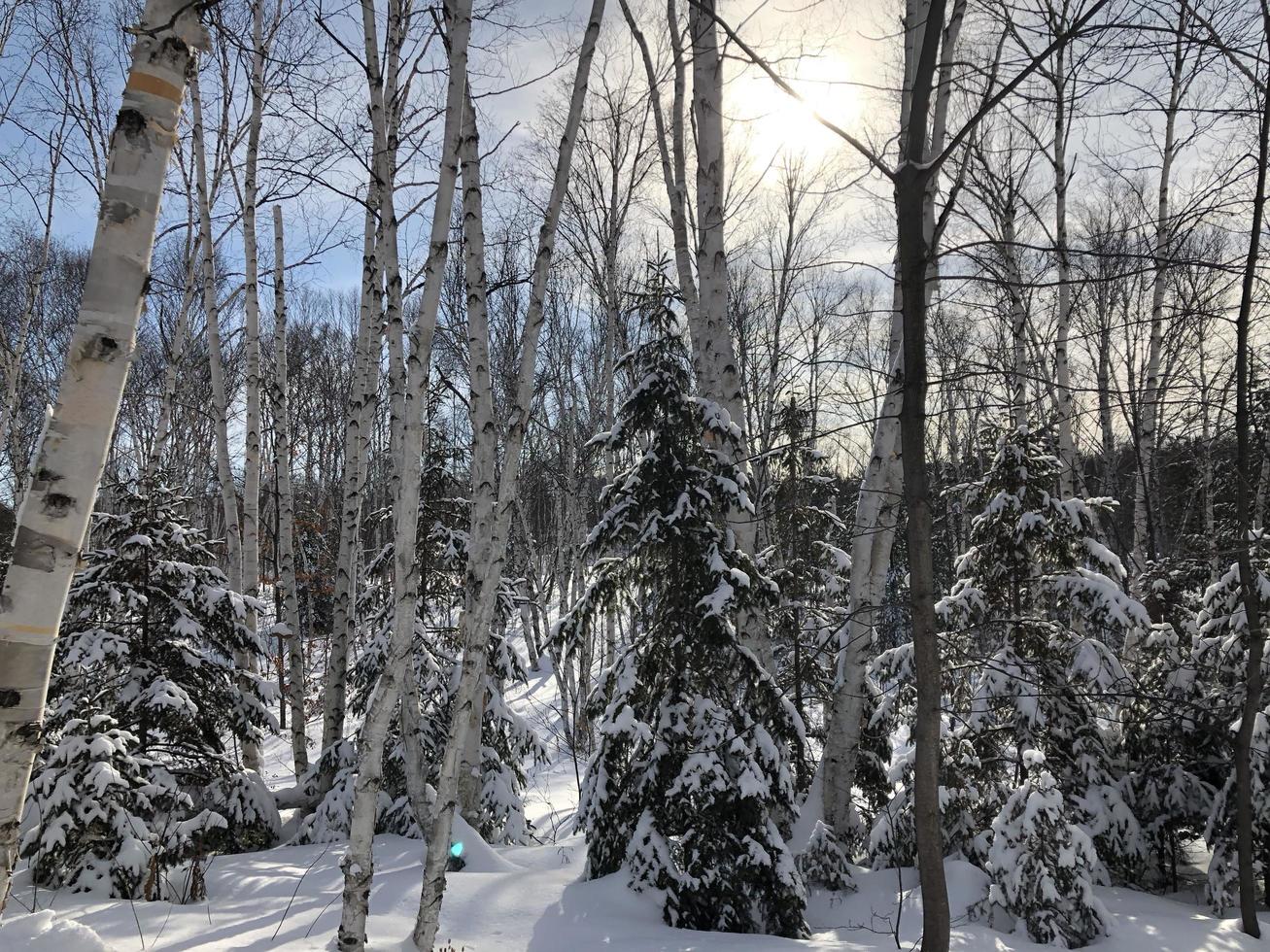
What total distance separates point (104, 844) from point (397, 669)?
256 cm

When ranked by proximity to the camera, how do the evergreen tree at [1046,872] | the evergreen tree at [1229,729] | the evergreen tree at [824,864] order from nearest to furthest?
the evergreen tree at [1046,872] < the evergreen tree at [1229,729] < the evergreen tree at [824,864]

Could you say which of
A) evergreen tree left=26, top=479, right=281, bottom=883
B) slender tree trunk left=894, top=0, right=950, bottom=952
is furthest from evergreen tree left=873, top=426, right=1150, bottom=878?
evergreen tree left=26, top=479, right=281, bottom=883

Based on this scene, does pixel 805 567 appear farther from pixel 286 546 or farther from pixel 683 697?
pixel 286 546

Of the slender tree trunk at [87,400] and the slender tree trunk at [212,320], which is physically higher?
the slender tree trunk at [212,320]

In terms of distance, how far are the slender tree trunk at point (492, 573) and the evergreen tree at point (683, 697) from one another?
4.04 feet

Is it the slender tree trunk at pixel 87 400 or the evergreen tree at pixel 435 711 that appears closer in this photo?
the slender tree trunk at pixel 87 400

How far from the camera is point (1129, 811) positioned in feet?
18.9

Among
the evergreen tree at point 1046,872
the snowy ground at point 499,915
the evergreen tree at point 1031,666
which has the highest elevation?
the evergreen tree at point 1031,666

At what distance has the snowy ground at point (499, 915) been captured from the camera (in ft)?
12.8

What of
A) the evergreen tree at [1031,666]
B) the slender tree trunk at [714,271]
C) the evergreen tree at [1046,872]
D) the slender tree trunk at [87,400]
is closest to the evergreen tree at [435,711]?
the slender tree trunk at [714,271]

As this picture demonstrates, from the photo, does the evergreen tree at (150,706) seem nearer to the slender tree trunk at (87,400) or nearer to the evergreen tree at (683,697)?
the evergreen tree at (683,697)

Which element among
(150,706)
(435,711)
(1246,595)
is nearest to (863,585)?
(1246,595)

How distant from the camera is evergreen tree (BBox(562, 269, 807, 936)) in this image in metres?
4.73

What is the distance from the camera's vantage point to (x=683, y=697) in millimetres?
5227
